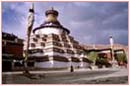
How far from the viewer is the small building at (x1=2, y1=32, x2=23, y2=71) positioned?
12.1ft

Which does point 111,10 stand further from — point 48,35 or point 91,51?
point 48,35

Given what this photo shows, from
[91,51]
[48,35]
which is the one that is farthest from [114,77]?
[48,35]

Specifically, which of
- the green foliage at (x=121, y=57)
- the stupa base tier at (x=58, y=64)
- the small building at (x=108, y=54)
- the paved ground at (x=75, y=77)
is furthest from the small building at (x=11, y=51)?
the green foliage at (x=121, y=57)

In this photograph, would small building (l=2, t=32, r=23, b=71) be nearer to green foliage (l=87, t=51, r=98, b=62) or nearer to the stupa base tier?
the stupa base tier

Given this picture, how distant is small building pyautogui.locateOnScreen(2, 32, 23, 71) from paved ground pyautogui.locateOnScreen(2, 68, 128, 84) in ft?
0.36

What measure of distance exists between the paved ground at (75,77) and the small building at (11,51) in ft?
0.36

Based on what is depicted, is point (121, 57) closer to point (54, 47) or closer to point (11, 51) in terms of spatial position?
point (54, 47)

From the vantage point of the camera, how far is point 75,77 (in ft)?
12.4

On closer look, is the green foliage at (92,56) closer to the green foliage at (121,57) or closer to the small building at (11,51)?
the green foliage at (121,57)

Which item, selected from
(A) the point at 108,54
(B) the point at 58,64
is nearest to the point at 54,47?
(B) the point at 58,64

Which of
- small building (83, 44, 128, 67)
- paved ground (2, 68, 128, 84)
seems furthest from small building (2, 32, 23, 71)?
small building (83, 44, 128, 67)

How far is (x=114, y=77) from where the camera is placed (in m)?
3.77

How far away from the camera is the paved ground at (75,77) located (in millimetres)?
3689

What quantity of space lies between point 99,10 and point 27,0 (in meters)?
0.89
